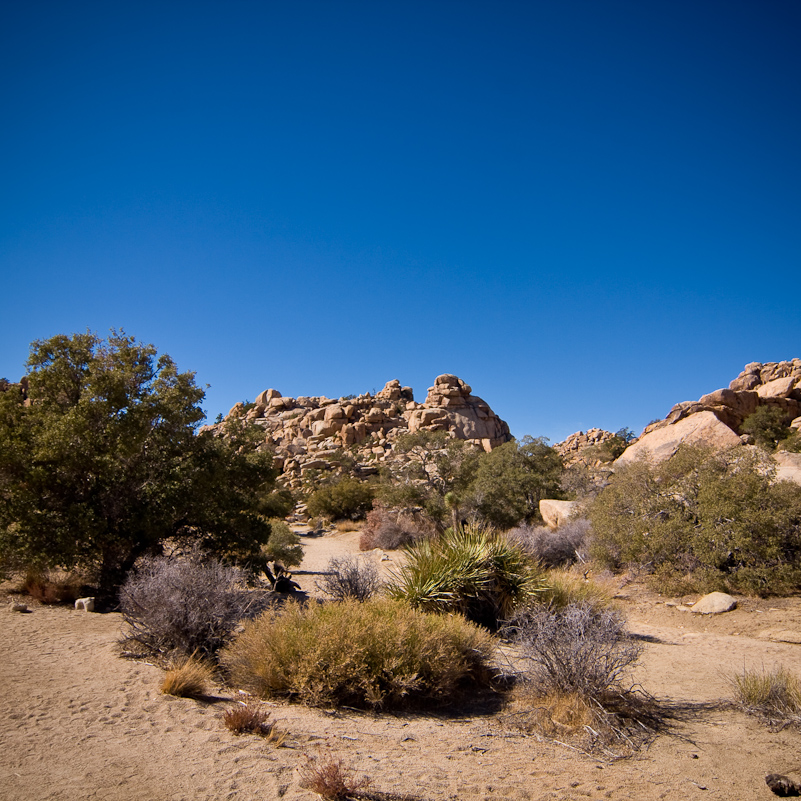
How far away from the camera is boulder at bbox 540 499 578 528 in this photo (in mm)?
20641

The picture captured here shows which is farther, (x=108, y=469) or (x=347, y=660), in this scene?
(x=108, y=469)

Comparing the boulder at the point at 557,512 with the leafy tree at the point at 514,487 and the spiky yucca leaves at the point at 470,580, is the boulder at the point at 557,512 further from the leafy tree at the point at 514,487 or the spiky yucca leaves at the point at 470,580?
the spiky yucca leaves at the point at 470,580

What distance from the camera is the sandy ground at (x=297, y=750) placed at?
410 centimetres

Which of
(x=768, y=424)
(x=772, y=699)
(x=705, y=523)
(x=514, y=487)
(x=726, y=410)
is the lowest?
(x=772, y=699)

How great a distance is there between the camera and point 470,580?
30.5ft

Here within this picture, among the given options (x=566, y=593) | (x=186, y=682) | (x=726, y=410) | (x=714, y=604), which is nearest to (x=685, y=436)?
(x=714, y=604)

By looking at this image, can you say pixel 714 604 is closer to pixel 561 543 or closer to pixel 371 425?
pixel 561 543

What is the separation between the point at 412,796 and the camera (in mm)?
4125

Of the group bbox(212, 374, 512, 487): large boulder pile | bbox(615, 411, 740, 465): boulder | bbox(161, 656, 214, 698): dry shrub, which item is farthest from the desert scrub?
bbox(212, 374, 512, 487): large boulder pile

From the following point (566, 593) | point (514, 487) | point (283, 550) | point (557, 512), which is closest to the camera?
point (566, 593)

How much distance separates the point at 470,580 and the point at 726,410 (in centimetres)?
3415

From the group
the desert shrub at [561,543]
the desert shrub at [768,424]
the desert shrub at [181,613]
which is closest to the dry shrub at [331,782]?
the desert shrub at [181,613]

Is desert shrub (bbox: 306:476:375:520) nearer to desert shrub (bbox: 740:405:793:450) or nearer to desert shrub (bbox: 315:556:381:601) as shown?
desert shrub (bbox: 740:405:793:450)

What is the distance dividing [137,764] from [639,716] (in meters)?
5.06
